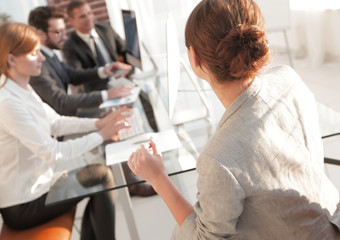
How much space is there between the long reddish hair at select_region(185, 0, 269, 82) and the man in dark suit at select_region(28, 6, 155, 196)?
66.0 inches

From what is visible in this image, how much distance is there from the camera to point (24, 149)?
1.76m

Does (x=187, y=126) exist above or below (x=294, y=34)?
above

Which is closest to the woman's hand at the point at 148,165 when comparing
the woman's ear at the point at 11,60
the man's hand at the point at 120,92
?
the woman's ear at the point at 11,60

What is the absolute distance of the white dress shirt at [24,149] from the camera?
1.69 metres

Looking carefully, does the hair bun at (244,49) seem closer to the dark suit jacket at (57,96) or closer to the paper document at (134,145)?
the paper document at (134,145)

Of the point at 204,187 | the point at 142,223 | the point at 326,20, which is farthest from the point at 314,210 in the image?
the point at 326,20

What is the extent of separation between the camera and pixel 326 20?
13.5 feet

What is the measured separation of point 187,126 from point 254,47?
98 centimetres

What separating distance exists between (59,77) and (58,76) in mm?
15

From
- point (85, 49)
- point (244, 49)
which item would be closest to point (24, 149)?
point (244, 49)

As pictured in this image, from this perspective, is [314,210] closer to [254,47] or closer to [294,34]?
[254,47]

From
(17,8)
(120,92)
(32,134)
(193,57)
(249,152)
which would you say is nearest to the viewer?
(249,152)

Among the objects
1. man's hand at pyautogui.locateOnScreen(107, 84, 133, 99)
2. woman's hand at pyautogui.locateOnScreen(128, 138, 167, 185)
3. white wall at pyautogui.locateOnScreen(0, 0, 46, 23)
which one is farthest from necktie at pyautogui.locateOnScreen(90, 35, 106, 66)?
woman's hand at pyautogui.locateOnScreen(128, 138, 167, 185)

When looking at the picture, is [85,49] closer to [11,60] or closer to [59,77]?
[59,77]
